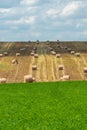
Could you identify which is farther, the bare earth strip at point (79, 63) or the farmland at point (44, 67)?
the bare earth strip at point (79, 63)

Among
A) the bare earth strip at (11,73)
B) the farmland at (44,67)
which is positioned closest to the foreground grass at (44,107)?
the bare earth strip at (11,73)

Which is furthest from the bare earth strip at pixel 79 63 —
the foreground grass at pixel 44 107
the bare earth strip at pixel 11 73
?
the foreground grass at pixel 44 107

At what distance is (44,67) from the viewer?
58.3 m

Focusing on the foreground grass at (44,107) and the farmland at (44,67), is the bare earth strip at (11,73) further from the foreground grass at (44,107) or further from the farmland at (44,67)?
the foreground grass at (44,107)

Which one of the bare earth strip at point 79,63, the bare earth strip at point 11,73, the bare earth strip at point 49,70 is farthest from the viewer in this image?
the bare earth strip at point 79,63

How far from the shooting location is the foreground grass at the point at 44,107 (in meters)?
20.5

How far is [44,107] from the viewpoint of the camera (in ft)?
85.8

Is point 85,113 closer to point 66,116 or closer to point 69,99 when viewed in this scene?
point 66,116

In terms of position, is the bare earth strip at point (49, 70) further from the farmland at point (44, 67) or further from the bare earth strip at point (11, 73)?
the bare earth strip at point (11, 73)

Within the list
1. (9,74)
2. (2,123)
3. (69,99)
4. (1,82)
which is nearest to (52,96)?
(69,99)

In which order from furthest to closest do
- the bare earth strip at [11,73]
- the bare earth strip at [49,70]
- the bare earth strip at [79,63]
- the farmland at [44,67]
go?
1. the bare earth strip at [79,63]
2. the farmland at [44,67]
3. the bare earth strip at [49,70]
4. the bare earth strip at [11,73]

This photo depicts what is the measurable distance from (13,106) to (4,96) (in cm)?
582

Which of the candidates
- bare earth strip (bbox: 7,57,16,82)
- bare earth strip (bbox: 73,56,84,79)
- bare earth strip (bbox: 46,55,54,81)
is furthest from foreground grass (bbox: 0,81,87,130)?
bare earth strip (bbox: 73,56,84,79)

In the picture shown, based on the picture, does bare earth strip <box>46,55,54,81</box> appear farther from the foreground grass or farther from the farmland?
the foreground grass
